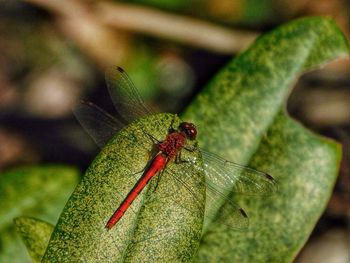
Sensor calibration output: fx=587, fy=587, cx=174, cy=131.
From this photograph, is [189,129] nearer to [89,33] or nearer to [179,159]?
[179,159]

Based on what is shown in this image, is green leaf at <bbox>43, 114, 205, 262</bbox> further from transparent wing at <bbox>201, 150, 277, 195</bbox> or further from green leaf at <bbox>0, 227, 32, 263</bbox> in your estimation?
green leaf at <bbox>0, 227, 32, 263</bbox>

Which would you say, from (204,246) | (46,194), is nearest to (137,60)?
(46,194)

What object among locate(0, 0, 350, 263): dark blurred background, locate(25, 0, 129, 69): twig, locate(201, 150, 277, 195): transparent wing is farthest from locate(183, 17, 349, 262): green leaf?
locate(25, 0, 129, 69): twig

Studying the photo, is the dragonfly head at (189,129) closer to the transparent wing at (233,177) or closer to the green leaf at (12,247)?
the transparent wing at (233,177)

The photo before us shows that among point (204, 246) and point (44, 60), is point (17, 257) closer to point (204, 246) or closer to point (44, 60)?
point (204, 246)

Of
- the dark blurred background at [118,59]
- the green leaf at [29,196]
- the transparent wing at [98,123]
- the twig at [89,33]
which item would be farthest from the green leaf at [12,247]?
the twig at [89,33]
